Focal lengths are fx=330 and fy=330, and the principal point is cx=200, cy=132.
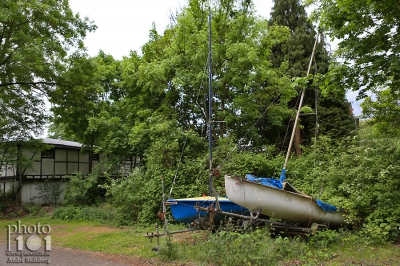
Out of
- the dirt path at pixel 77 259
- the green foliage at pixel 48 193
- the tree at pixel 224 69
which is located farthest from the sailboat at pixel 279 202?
the green foliage at pixel 48 193

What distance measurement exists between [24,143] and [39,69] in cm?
617

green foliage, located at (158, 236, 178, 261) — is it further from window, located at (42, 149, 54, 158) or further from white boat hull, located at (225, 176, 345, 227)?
window, located at (42, 149, 54, 158)

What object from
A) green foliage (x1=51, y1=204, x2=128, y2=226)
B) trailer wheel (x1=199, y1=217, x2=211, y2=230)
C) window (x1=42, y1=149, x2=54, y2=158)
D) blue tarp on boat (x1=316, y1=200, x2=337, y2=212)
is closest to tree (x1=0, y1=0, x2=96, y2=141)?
window (x1=42, y1=149, x2=54, y2=158)

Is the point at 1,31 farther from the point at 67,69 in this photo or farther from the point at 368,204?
the point at 368,204

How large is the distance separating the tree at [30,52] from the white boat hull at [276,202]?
34.2 feet

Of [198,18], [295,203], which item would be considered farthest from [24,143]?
[295,203]

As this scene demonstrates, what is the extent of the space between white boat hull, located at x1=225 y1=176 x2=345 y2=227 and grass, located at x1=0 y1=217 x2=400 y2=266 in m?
0.71

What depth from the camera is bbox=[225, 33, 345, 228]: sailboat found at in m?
8.24

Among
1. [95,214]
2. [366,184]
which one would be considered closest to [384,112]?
[366,184]

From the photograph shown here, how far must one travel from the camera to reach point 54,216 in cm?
1634

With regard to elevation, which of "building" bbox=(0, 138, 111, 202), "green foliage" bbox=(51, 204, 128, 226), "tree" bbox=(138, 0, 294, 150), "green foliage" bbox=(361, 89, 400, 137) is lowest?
"green foliage" bbox=(51, 204, 128, 226)

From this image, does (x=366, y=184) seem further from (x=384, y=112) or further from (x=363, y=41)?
(x=363, y=41)

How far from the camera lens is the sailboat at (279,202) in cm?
824

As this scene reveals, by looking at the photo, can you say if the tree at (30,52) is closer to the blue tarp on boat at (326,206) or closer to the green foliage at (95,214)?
the green foliage at (95,214)
